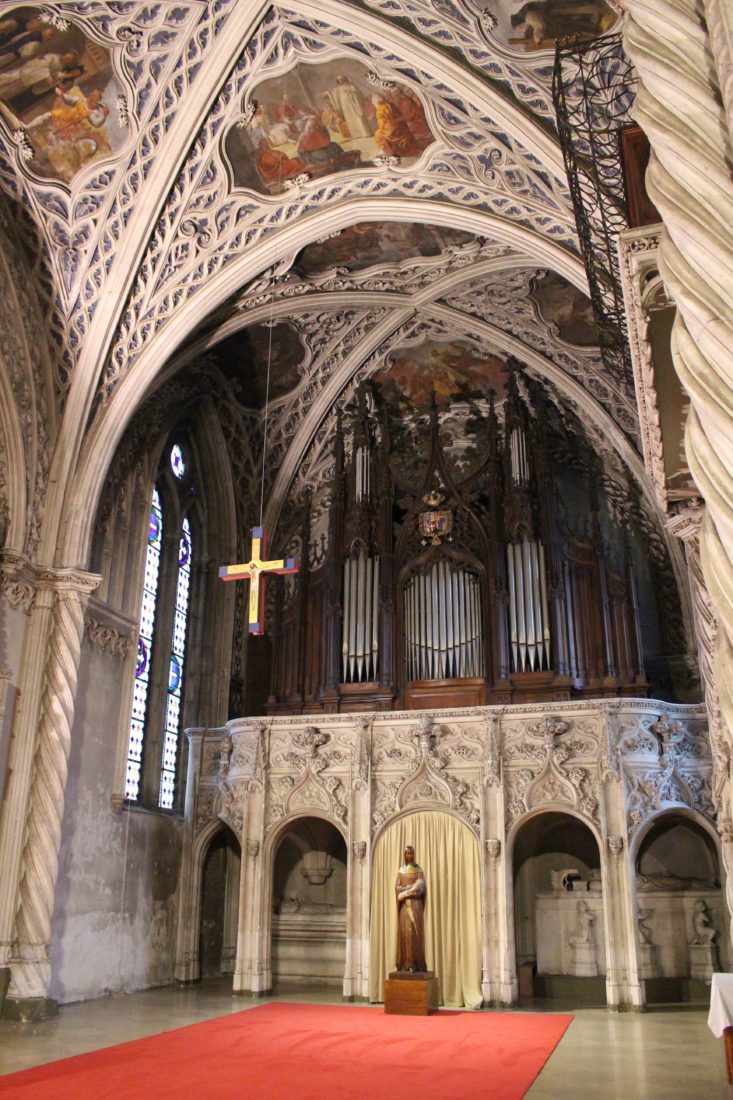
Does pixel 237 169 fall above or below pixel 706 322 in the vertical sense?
above

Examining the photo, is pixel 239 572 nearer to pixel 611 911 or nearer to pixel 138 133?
pixel 138 133

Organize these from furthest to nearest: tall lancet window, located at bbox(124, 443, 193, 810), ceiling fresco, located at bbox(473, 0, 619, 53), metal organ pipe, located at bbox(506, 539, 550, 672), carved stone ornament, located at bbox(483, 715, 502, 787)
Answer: tall lancet window, located at bbox(124, 443, 193, 810), metal organ pipe, located at bbox(506, 539, 550, 672), carved stone ornament, located at bbox(483, 715, 502, 787), ceiling fresco, located at bbox(473, 0, 619, 53)

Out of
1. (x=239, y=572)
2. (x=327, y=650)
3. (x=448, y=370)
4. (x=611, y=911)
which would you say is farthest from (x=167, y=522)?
(x=611, y=911)

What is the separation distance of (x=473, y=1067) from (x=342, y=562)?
9705 millimetres

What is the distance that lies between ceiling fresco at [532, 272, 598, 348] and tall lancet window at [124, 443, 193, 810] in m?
7.07

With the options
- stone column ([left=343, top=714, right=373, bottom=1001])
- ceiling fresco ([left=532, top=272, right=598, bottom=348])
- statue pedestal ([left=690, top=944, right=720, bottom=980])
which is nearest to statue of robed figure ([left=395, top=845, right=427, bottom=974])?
stone column ([left=343, top=714, right=373, bottom=1001])

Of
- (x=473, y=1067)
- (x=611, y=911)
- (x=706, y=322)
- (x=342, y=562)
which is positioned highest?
(x=342, y=562)

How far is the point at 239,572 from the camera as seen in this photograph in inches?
499

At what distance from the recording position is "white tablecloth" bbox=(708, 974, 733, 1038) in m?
7.32

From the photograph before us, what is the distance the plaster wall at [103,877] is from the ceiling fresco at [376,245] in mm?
7149

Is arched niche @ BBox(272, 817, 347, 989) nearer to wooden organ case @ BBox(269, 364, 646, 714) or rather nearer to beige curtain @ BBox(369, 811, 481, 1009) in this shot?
beige curtain @ BBox(369, 811, 481, 1009)

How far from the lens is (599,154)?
8414 mm

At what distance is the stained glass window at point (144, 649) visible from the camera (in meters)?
15.5

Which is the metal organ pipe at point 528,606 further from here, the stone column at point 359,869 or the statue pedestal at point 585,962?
the statue pedestal at point 585,962
